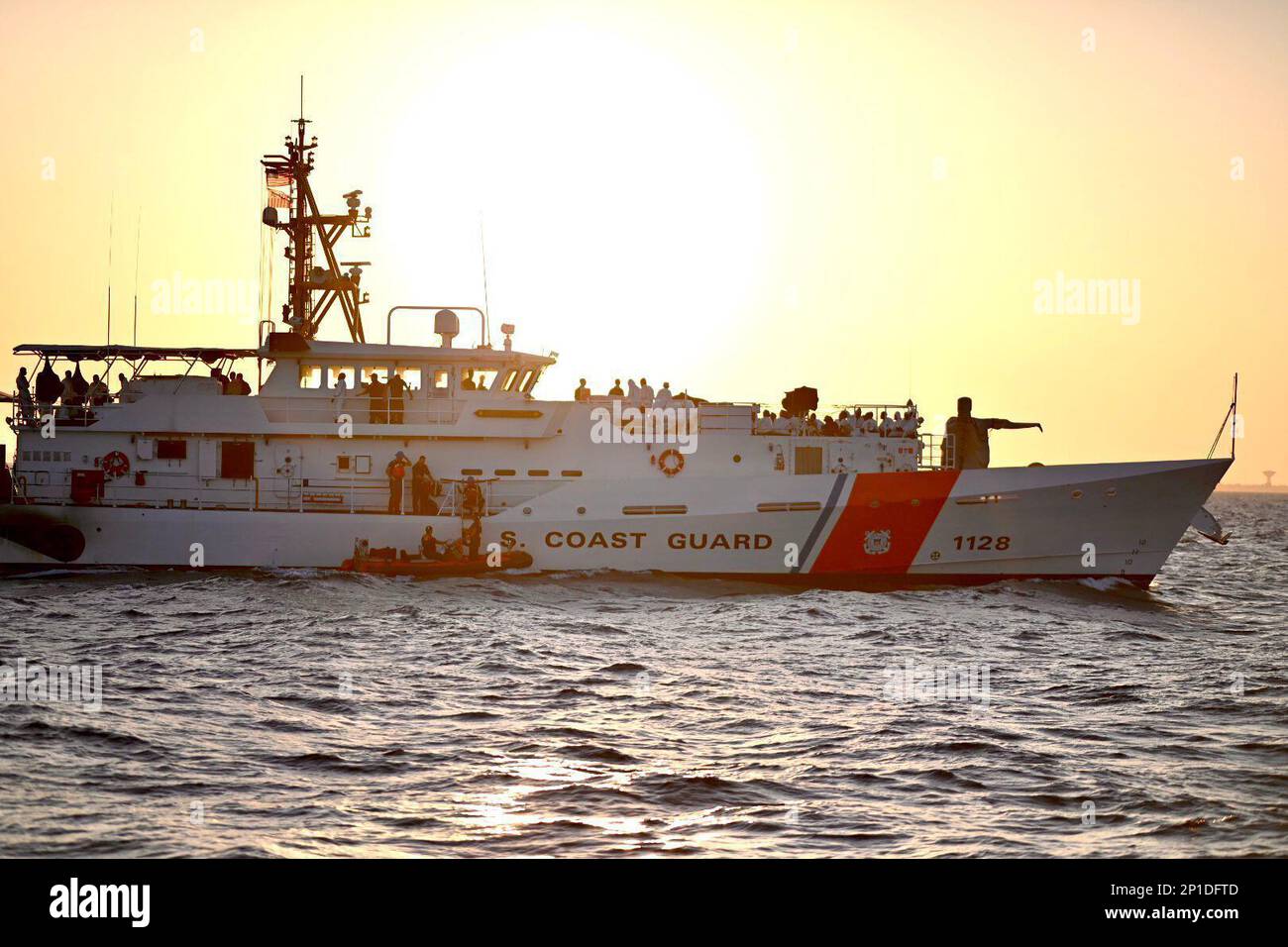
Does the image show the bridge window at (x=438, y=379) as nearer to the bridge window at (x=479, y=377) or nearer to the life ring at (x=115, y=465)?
the bridge window at (x=479, y=377)

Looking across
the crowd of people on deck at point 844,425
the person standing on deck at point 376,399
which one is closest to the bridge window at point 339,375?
the person standing on deck at point 376,399

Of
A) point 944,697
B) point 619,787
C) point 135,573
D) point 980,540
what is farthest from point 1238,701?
point 135,573

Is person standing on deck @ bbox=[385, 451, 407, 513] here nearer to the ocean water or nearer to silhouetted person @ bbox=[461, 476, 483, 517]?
silhouetted person @ bbox=[461, 476, 483, 517]

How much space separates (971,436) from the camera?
2456cm

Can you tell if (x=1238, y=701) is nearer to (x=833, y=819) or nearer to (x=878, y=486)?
(x=833, y=819)

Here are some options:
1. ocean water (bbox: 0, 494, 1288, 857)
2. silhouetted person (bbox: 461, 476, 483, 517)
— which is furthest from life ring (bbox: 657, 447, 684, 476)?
ocean water (bbox: 0, 494, 1288, 857)

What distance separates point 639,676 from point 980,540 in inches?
439

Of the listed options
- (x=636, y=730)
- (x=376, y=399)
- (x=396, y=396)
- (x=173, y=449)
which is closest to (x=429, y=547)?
(x=396, y=396)

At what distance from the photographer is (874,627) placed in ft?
61.8

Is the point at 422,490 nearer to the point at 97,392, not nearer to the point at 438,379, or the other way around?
the point at 438,379

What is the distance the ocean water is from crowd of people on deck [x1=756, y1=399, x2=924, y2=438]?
4.88 meters

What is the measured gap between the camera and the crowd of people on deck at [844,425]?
24.8m

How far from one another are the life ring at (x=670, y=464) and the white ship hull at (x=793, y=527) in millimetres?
778

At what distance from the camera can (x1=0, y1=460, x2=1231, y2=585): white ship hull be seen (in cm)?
2312
